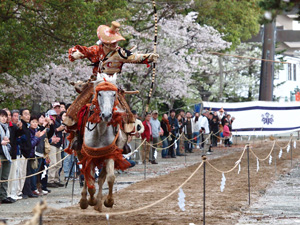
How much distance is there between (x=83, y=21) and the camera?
65.5ft

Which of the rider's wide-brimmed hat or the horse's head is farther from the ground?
the rider's wide-brimmed hat

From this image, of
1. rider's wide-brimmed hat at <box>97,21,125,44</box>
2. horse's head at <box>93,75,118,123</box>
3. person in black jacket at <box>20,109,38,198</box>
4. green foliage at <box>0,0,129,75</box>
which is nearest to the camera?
horse's head at <box>93,75,118,123</box>

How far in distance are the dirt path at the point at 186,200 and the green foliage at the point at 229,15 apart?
15.3 metres

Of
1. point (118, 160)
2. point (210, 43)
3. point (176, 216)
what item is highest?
point (210, 43)

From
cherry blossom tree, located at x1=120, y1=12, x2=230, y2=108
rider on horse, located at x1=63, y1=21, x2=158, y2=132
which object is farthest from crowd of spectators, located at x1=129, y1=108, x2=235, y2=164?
rider on horse, located at x1=63, y1=21, x2=158, y2=132

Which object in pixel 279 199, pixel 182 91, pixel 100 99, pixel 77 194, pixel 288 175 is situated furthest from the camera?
pixel 182 91

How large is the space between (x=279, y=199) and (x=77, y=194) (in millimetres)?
4510

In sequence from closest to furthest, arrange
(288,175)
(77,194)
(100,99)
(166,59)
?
1. (100,99)
2. (77,194)
3. (288,175)
4. (166,59)

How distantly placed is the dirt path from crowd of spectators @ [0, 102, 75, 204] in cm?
185

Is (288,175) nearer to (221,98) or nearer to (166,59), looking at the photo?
(166,59)

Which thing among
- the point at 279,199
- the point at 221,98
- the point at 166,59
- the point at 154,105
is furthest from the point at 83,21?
the point at 221,98

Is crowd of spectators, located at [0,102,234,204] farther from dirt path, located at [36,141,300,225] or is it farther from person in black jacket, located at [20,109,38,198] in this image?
dirt path, located at [36,141,300,225]

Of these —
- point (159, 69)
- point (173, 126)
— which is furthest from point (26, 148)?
point (159, 69)

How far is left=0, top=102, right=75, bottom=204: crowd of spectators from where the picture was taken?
12.8 m
